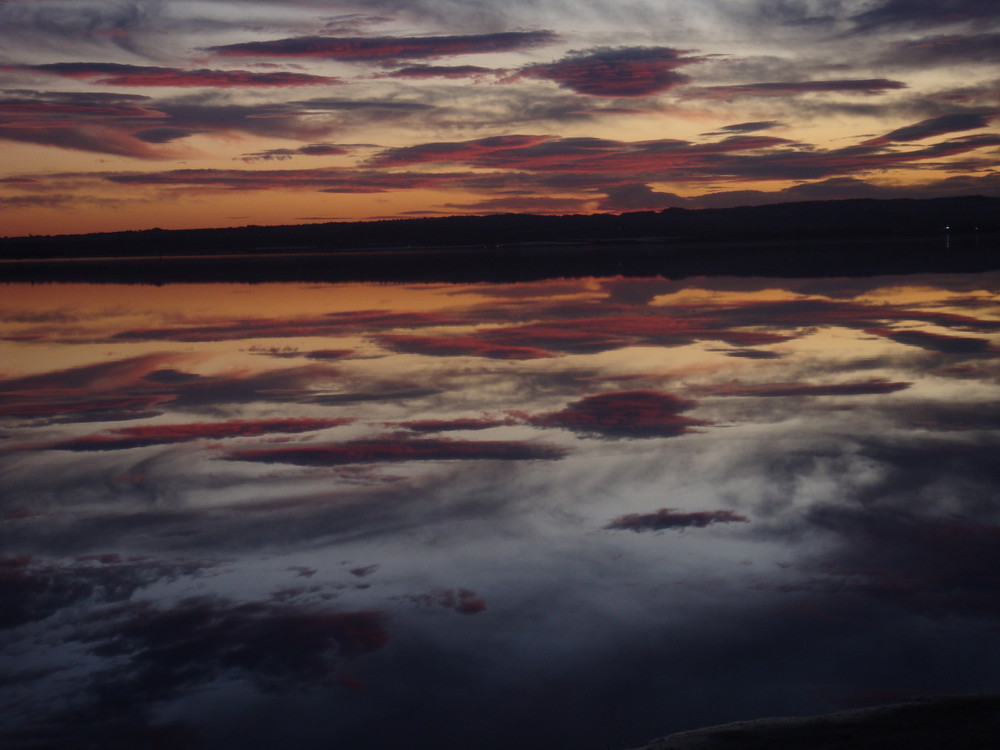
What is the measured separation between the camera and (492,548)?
5.66 meters

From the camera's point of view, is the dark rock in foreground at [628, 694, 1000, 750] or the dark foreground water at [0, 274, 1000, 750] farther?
the dark foreground water at [0, 274, 1000, 750]

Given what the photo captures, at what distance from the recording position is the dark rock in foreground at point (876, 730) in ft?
10.7

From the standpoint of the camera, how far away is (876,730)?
338 centimetres

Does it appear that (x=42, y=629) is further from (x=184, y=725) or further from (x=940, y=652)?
(x=940, y=652)

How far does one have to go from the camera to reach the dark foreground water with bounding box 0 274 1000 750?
3938 mm

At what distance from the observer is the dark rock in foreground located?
326 cm

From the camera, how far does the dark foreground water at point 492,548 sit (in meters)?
3.94

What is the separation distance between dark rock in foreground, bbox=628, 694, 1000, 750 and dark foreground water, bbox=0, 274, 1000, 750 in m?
0.23

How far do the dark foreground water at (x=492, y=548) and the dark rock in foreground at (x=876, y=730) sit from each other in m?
0.23

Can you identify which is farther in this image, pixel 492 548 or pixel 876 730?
pixel 492 548

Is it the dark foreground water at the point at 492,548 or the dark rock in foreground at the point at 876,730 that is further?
the dark foreground water at the point at 492,548

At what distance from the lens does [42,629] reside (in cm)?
465

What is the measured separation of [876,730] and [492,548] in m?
2.65

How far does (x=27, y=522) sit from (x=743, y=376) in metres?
7.62
